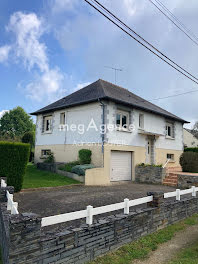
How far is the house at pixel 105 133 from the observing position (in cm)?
1346

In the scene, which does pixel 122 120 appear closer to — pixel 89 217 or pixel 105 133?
pixel 105 133

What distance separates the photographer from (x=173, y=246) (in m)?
5.15

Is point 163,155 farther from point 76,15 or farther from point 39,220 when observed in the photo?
point 39,220

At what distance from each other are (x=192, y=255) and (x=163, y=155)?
14004 mm

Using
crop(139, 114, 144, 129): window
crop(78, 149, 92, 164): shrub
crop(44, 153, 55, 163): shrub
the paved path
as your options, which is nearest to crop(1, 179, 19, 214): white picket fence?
the paved path

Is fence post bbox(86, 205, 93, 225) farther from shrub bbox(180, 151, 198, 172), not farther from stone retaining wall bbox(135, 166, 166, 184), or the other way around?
shrub bbox(180, 151, 198, 172)

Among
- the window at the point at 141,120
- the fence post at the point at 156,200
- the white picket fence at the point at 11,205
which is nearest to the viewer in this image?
the white picket fence at the point at 11,205

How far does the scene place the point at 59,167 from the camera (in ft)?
47.1

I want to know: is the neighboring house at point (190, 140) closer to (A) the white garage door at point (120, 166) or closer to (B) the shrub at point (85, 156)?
(A) the white garage door at point (120, 166)

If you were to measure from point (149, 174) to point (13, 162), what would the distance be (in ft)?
30.6

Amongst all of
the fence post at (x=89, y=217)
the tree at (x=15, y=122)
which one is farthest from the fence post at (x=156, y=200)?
the tree at (x=15, y=122)

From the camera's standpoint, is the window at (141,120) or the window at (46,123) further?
the window at (46,123)

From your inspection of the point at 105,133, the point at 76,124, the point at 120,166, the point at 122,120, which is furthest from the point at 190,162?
the point at 76,124

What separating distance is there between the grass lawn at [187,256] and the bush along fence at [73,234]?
1.07 meters
